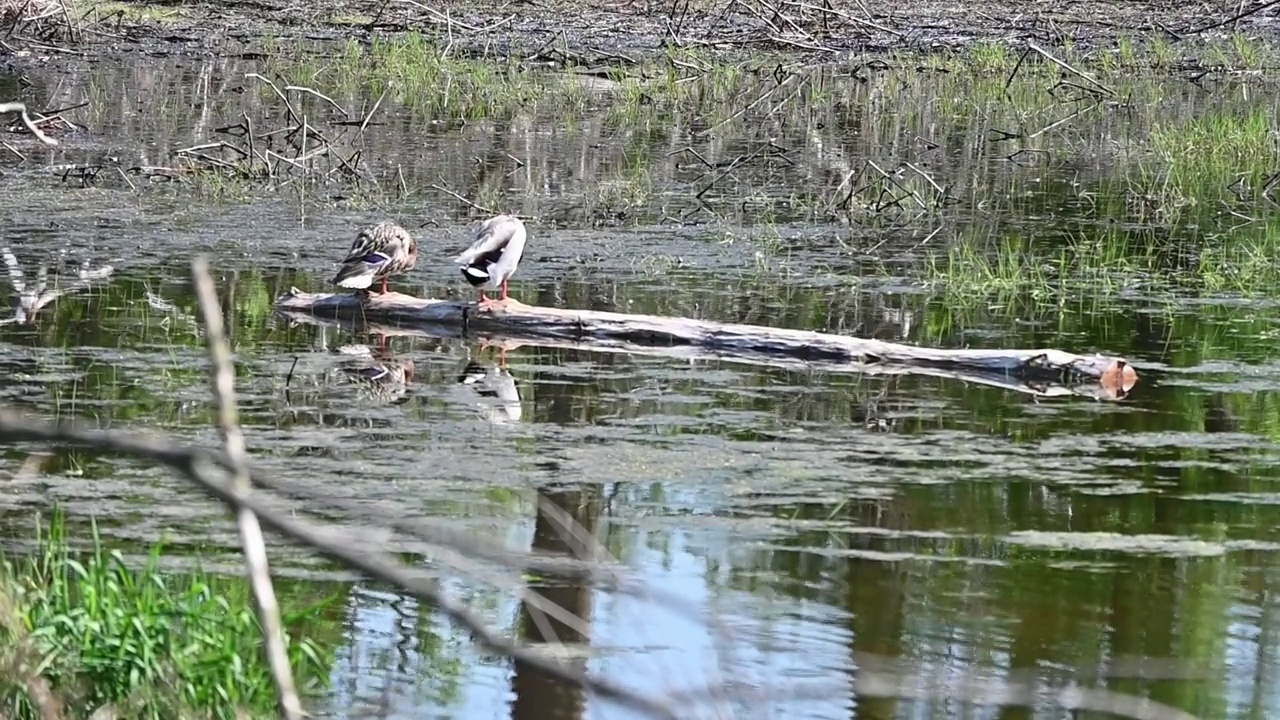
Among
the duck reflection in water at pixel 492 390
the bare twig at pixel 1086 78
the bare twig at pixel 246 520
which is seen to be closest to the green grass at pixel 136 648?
the bare twig at pixel 246 520

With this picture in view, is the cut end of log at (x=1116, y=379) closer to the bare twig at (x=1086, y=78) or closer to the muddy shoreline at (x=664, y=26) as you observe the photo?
the bare twig at (x=1086, y=78)

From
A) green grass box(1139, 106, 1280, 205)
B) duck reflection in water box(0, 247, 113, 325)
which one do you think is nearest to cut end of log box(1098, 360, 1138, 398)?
duck reflection in water box(0, 247, 113, 325)

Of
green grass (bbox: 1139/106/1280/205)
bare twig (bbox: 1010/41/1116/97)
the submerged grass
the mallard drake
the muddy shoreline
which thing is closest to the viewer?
the mallard drake

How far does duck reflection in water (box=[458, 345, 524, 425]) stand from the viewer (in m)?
7.37

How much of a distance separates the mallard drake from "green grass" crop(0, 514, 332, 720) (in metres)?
3.03

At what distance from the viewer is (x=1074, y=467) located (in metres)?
6.62

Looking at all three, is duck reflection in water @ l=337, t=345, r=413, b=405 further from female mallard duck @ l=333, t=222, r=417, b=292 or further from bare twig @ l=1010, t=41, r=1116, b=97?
bare twig @ l=1010, t=41, r=1116, b=97

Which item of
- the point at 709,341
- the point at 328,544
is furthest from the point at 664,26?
the point at 328,544

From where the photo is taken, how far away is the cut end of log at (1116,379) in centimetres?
778

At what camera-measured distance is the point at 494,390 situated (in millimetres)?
7781

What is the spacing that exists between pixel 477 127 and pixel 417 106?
141 cm

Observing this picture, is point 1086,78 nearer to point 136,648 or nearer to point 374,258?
point 374,258

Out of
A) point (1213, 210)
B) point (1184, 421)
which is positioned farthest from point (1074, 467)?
point (1213, 210)

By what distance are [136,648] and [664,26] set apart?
1996 centimetres
